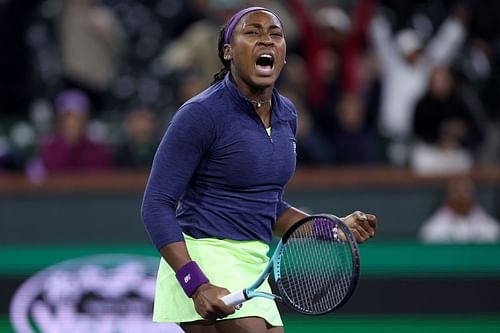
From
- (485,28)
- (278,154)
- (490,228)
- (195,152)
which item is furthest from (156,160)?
(485,28)

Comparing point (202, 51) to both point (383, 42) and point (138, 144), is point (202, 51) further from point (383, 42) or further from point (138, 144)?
point (383, 42)

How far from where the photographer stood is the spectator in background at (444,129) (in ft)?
27.9

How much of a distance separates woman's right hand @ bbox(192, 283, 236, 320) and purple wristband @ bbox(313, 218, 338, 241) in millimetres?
401

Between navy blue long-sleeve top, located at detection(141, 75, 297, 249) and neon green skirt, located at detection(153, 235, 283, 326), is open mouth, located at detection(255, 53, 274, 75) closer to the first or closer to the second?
navy blue long-sleeve top, located at detection(141, 75, 297, 249)

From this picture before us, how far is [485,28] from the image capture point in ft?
32.7

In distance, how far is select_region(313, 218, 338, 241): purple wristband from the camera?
3885 mm

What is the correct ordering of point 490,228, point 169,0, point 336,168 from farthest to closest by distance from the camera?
point 169,0
point 336,168
point 490,228

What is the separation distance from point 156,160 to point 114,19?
6852mm

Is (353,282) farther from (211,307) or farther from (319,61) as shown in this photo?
(319,61)

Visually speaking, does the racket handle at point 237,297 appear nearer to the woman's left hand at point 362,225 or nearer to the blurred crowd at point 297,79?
the woman's left hand at point 362,225

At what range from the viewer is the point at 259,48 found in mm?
3855

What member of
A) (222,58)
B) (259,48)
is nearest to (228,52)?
(222,58)

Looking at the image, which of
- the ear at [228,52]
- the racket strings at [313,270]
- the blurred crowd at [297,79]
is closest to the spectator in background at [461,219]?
the blurred crowd at [297,79]

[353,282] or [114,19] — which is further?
[114,19]
